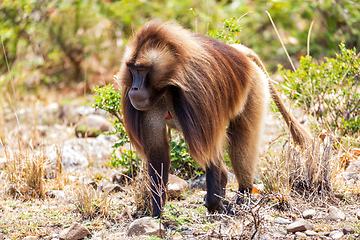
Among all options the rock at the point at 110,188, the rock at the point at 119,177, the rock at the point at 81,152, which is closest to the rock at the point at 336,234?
the rock at the point at 110,188

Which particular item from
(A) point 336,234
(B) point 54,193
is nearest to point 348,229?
(A) point 336,234

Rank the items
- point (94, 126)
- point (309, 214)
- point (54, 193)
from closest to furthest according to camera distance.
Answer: point (309, 214), point (54, 193), point (94, 126)

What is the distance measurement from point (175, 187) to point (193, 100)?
1.17 meters

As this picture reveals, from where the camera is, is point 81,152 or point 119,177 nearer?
point 119,177

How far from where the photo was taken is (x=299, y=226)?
116 inches

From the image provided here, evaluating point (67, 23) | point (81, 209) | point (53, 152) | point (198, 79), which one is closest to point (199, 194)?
point (81, 209)

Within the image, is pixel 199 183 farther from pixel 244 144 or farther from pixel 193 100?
pixel 193 100

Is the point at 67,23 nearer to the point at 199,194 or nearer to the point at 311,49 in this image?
the point at 311,49

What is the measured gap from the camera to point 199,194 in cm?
403

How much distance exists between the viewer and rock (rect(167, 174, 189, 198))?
3.83 metres

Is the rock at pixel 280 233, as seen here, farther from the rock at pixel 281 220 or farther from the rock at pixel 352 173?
the rock at pixel 352 173

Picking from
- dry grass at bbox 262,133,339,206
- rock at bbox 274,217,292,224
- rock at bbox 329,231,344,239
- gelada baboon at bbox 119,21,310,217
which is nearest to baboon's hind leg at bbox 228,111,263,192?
gelada baboon at bbox 119,21,310,217

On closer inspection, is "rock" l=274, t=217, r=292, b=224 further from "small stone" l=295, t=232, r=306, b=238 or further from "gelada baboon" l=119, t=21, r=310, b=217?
"gelada baboon" l=119, t=21, r=310, b=217

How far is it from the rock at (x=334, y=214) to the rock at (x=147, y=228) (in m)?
1.28
